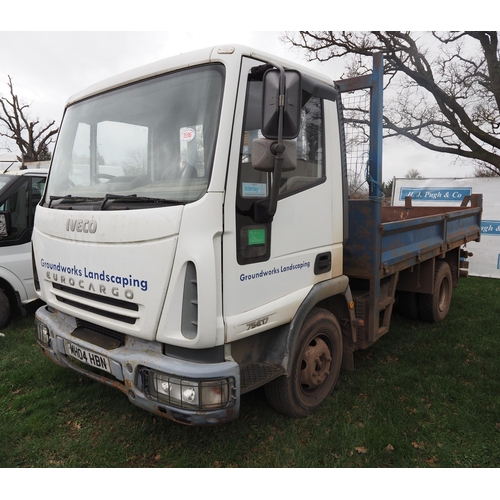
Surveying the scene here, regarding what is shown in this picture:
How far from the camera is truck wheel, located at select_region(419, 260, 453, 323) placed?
5441 millimetres

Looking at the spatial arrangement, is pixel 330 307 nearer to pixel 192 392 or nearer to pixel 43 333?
pixel 192 392

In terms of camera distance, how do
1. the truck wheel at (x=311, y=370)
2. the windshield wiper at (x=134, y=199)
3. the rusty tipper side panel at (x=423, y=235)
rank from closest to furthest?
the windshield wiper at (x=134, y=199) → the truck wheel at (x=311, y=370) → the rusty tipper side panel at (x=423, y=235)

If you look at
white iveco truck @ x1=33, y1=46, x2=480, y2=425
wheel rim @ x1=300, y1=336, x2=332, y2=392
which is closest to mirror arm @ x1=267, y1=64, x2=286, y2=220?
white iveco truck @ x1=33, y1=46, x2=480, y2=425

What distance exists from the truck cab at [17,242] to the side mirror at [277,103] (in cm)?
406

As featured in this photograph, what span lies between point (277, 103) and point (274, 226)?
78 centimetres

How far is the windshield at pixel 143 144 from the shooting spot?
242cm

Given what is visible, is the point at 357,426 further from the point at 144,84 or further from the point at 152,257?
the point at 144,84

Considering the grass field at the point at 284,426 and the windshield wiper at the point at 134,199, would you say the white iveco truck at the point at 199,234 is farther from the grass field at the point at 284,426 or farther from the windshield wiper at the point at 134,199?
the grass field at the point at 284,426

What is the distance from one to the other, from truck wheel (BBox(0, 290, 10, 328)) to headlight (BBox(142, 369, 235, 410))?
3659 millimetres

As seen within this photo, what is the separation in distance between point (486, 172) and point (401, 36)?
662cm

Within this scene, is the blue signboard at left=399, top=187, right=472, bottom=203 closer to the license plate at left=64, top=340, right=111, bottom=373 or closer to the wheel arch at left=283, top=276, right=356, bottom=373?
the wheel arch at left=283, top=276, right=356, bottom=373

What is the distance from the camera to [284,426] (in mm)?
3135

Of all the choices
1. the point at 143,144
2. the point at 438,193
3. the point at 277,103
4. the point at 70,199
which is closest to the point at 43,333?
the point at 70,199

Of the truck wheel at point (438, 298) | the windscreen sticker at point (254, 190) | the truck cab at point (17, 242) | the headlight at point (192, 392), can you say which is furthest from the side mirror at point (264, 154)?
the truck cab at point (17, 242)
